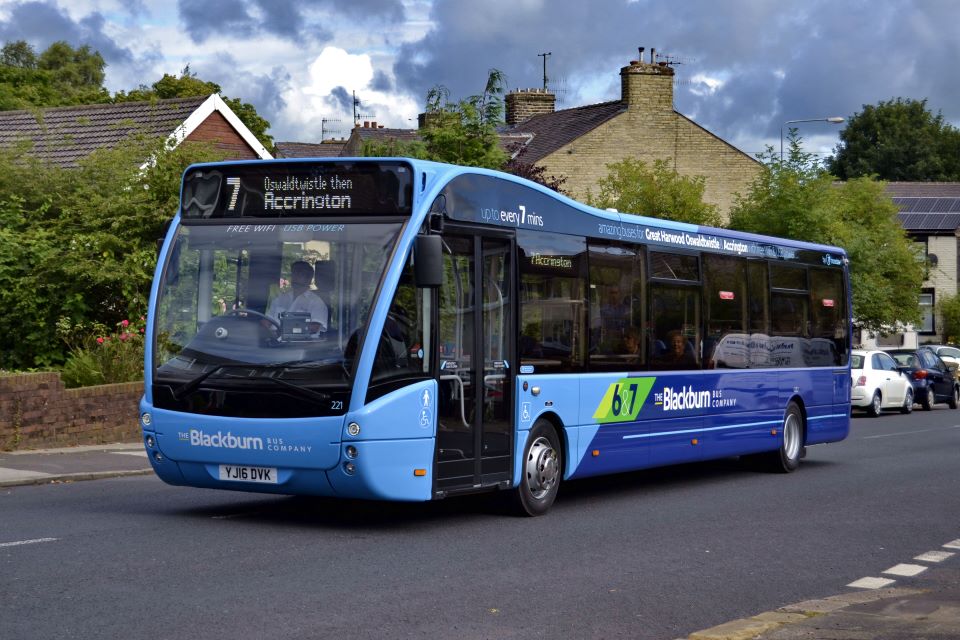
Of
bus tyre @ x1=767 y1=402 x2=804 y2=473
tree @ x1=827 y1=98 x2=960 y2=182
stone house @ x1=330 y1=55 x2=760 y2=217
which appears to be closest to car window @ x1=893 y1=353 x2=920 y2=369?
stone house @ x1=330 y1=55 x2=760 y2=217

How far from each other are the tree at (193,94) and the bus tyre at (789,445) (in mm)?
40581

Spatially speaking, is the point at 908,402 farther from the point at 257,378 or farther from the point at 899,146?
the point at 899,146

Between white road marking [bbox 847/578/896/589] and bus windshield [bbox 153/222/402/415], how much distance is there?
3.94 m

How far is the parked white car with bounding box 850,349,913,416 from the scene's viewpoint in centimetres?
3444

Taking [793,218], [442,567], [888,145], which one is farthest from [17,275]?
[888,145]

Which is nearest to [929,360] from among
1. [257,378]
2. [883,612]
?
[257,378]

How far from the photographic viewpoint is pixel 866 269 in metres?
44.3

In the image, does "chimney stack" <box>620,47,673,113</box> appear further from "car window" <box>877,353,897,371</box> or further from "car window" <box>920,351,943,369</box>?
"car window" <box>877,353,897,371</box>

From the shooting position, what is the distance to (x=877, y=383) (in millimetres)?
34938

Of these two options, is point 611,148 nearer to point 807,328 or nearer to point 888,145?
point 807,328

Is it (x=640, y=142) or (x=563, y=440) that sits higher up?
(x=640, y=142)

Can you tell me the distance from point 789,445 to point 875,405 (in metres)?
17.8

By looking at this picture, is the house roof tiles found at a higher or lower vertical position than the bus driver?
higher

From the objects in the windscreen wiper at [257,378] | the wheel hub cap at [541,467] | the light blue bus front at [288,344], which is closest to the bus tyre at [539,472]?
the wheel hub cap at [541,467]
